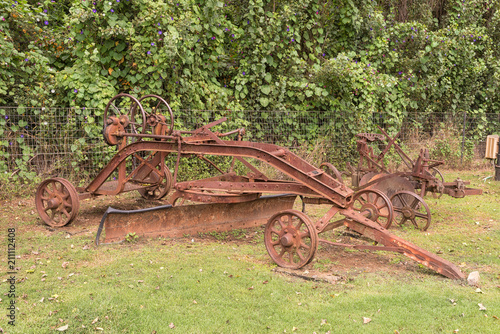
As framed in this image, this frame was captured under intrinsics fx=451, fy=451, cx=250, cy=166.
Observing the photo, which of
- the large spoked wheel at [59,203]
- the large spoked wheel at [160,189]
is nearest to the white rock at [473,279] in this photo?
the large spoked wheel at [160,189]

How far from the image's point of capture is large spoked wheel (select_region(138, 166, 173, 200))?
7453 mm

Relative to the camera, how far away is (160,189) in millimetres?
7859

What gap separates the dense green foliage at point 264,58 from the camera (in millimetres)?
8711

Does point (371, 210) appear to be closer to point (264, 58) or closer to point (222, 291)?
point (222, 291)

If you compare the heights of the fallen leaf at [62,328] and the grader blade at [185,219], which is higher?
the grader blade at [185,219]

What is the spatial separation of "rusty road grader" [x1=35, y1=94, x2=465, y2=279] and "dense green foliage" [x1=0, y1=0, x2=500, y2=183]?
2.51 m

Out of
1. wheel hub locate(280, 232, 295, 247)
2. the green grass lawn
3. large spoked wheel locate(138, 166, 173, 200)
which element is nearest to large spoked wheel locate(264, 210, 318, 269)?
wheel hub locate(280, 232, 295, 247)

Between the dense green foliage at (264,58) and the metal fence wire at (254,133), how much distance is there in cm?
7

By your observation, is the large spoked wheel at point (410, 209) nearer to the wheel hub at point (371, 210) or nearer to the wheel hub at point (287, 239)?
the wheel hub at point (371, 210)

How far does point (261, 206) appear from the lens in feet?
21.7

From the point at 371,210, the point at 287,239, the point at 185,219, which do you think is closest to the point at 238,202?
the point at 185,219

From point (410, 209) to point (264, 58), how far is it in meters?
5.44

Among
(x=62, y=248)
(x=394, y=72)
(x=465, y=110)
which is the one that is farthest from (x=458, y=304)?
(x=465, y=110)

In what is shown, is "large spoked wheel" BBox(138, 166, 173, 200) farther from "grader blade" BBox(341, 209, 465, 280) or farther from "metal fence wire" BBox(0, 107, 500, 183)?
"grader blade" BBox(341, 209, 465, 280)
